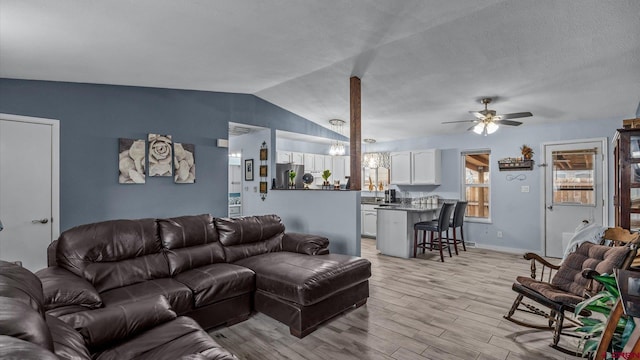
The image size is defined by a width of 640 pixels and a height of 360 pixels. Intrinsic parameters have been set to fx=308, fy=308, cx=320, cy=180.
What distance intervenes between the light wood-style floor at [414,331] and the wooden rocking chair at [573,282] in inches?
7.2

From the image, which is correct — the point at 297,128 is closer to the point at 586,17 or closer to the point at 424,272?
the point at 424,272

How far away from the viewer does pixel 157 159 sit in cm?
430

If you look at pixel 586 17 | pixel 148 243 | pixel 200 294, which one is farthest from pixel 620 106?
pixel 148 243

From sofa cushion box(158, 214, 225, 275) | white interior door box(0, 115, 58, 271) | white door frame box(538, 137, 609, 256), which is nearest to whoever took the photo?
sofa cushion box(158, 214, 225, 275)

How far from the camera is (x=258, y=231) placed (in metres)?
3.63

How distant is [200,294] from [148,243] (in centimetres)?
74

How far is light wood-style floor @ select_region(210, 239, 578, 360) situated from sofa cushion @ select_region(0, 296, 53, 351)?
1.62 meters

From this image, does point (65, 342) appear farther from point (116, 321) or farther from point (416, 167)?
point (416, 167)

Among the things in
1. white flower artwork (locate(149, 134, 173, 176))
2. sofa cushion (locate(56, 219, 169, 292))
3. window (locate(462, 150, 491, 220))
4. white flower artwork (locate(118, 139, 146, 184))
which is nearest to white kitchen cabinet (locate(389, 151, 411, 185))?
window (locate(462, 150, 491, 220))

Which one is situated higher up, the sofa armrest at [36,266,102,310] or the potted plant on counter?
the potted plant on counter

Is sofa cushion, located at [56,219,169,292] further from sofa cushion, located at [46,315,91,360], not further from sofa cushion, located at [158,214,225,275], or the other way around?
sofa cushion, located at [46,315,91,360]

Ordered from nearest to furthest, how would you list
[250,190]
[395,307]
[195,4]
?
1. [195,4]
2. [395,307]
3. [250,190]

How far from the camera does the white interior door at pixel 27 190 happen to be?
10.5 feet

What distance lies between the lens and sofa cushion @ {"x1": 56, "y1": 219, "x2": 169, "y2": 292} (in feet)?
8.03
